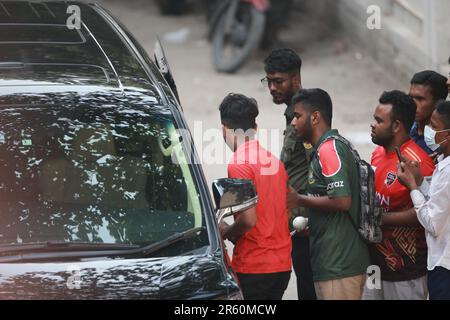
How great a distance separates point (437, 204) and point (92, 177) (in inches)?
67.3

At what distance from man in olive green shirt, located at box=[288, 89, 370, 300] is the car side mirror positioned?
580 millimetres

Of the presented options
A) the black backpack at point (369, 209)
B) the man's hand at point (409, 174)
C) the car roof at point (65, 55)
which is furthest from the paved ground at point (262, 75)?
Result: the man's hand at point (409, 174)

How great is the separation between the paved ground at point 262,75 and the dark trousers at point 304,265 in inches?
149

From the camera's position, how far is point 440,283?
5.18 m

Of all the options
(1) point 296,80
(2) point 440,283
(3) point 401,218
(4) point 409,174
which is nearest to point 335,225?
(3) point 401,218

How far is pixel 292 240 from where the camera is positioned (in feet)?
19.7

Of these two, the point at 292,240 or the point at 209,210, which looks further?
the point at 292,240

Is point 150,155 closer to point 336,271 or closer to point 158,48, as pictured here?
point 336,271

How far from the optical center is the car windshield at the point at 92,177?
458 cm

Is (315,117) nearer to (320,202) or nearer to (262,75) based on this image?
(320,202)

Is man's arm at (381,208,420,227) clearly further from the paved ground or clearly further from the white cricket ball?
the paved ground

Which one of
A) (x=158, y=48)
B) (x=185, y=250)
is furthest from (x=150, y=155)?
(x=158, y=48)

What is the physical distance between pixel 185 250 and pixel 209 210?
30cm
